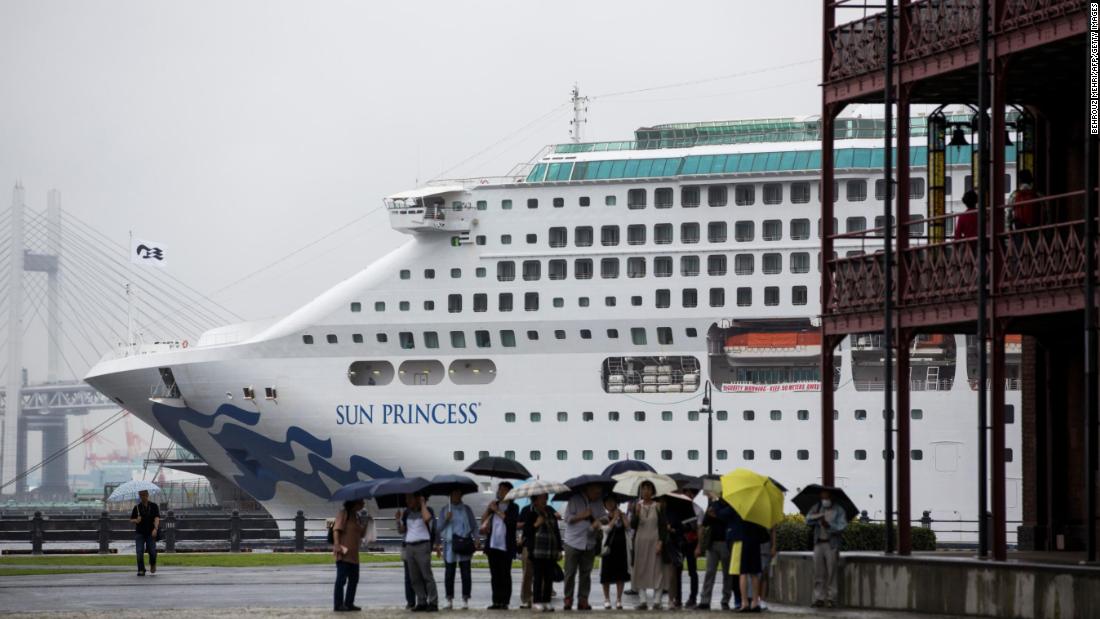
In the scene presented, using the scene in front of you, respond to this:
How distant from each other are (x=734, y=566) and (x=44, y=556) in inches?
793

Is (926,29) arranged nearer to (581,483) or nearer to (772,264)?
(581,483)

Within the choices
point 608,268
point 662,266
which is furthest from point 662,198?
point 608,268

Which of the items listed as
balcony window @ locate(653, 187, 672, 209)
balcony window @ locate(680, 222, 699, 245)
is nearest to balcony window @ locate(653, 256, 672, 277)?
balcony window @ locate(680, 222, 699, 245)

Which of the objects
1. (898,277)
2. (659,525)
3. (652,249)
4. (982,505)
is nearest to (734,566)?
(659,525)

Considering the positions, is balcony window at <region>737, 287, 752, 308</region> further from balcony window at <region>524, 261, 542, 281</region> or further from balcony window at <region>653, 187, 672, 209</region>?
balcony window at <region>524, 261, 542, 281</region>

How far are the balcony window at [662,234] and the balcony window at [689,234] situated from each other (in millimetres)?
367

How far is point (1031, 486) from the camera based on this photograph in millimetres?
27062

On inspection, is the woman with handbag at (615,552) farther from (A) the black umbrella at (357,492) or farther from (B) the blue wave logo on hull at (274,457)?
(B) the blue wave logo on hull at (274,457)

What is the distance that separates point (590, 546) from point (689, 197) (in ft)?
118

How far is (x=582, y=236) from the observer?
58688 millimetres

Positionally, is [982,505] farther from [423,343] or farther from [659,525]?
[423,343]

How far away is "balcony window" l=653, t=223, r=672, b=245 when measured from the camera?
2292 inches

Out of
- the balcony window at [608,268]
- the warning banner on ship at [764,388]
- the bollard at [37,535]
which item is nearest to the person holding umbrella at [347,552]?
the bollard at [37,535]

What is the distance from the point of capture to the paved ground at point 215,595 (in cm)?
2186
